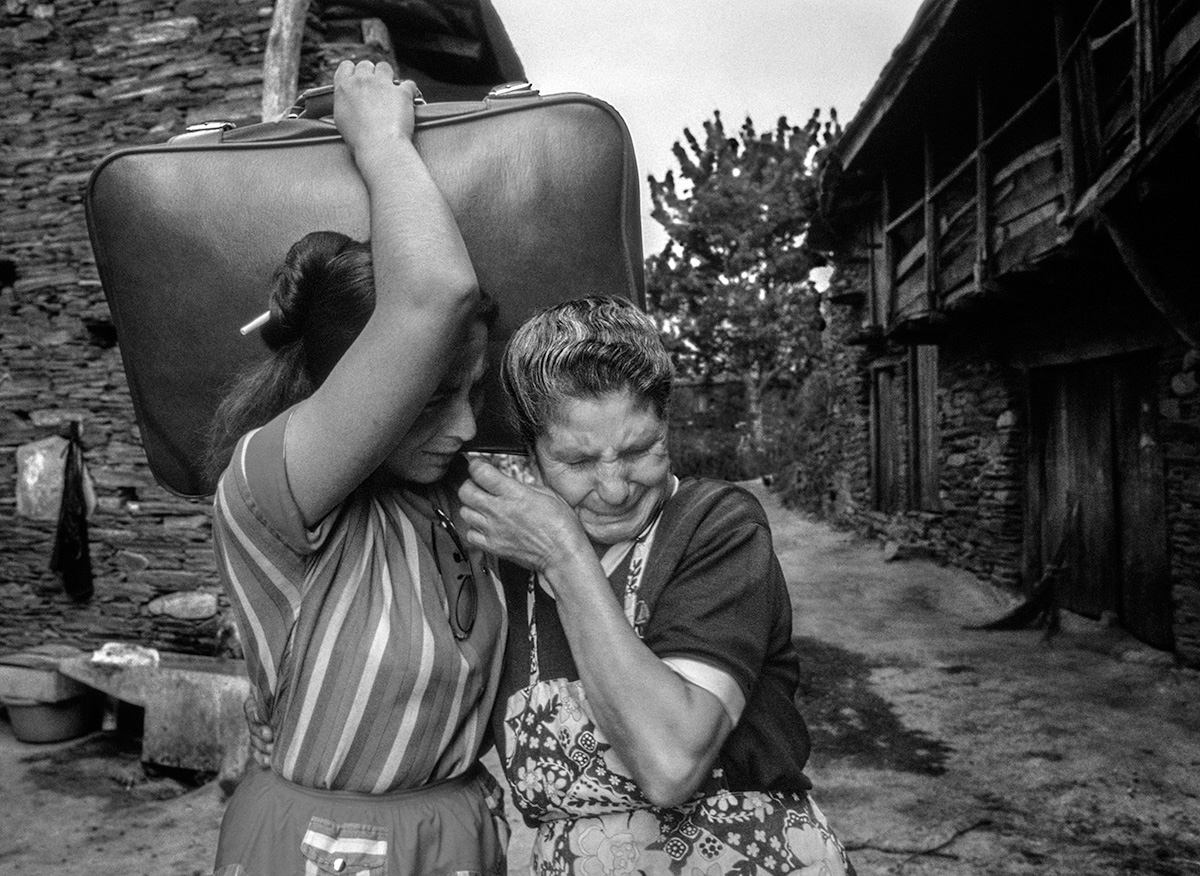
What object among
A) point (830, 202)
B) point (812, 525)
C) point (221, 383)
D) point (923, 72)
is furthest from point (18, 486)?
point (812, 525)

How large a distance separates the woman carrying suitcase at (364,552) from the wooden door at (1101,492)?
659cm

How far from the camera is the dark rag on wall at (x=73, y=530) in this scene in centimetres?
475

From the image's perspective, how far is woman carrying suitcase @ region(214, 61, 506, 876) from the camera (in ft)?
3.27

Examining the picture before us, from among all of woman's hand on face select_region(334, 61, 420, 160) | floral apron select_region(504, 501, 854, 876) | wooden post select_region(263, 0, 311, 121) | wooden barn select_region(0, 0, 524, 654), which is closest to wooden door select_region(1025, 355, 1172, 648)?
wooden barn select_region(0, 0, 524, 654)

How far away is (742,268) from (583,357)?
21538 millimetres

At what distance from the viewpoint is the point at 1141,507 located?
6523mm

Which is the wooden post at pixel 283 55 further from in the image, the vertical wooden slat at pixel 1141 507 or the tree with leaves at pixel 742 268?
the tree with leaves at pixel 742 268

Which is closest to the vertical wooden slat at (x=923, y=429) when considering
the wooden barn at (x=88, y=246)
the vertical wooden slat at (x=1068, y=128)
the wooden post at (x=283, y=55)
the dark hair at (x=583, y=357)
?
the vertical wooden slat at (x=1068, y=128)

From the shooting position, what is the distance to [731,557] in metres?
1.14

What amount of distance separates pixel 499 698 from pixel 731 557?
0.38 meters

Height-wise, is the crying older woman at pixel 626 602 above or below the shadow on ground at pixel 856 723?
above

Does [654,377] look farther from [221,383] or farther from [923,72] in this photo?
[923,72]

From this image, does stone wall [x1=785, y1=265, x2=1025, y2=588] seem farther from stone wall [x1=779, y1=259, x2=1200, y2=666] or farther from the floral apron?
the floral apron

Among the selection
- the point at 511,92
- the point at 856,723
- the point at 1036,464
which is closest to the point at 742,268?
the point at 1036,464
